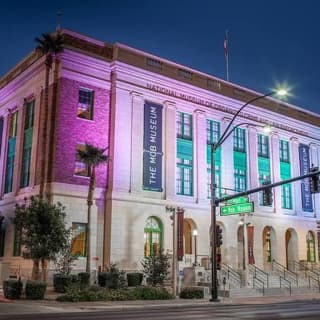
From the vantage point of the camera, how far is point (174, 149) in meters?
44.3

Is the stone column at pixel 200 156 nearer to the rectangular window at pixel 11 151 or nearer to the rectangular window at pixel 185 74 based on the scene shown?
the rectangular window at pixel 185 74

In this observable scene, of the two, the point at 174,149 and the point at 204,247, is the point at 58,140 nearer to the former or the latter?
the point at 174,149

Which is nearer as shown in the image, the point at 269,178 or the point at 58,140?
the point at 58,140

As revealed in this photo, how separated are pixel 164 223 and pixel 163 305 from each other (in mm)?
15181

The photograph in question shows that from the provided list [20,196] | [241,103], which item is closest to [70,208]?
[20,196]

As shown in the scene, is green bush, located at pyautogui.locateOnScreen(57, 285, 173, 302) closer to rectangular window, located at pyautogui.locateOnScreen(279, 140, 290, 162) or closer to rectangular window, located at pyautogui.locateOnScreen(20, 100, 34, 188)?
rectangular window, located at pyautogui.locateOnScreen(20, 100, 34, 188)

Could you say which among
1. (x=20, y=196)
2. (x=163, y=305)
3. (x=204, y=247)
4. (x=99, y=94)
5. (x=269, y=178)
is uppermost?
(x=99, y=94)

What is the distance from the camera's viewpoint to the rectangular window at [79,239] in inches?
1489

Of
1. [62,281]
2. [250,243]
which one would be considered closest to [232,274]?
[250,243]

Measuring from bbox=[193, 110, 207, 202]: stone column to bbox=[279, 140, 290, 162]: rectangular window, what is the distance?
39.1 ft

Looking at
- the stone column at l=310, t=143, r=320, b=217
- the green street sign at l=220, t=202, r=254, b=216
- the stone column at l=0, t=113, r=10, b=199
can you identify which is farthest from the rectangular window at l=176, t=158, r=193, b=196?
the stone column at l=310, t=143, r=320, b=217

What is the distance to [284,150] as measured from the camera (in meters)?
55.8

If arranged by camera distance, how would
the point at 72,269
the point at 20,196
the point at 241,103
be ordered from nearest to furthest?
the point at 72,269 < the point at 20,196 < the point at 241,103

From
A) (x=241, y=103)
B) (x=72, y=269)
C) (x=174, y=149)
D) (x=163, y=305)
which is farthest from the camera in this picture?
(x=241, y=103)
